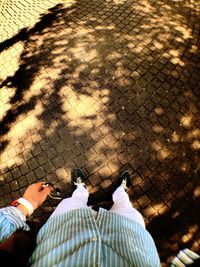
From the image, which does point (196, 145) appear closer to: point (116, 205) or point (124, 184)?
point (124, 184)

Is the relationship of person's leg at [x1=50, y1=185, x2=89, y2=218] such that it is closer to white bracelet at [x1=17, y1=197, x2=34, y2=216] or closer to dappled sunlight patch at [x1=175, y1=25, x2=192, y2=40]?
white bracelet at [x1=17, y1=197, x2=34, y2=216]

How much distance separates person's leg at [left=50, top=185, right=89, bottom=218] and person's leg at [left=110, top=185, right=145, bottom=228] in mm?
453

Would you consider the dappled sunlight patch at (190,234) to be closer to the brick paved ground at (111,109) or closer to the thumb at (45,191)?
the brick paved ground at (111,109)

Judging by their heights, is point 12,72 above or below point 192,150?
above

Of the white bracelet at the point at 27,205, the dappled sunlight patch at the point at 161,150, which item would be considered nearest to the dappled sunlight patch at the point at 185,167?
the dappled sunlight patch at the point at 161,150

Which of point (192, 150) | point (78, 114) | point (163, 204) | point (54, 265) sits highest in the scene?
point (54, 265)

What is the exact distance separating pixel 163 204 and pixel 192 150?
4.04 feet

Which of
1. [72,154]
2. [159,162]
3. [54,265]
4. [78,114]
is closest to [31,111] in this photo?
[78,114]

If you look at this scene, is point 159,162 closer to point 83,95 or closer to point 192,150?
point 192,150

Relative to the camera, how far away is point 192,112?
5.18 m

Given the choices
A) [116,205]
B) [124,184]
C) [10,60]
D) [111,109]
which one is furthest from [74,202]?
[10,60]

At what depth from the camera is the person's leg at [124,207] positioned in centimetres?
310

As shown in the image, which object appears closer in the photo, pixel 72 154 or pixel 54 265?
pixel 54 265

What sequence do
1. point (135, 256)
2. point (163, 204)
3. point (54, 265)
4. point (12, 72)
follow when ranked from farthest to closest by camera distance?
1. point (12, 72)
2. point (163, 204)
3. point (135, 256)
4. point (54, 265)
